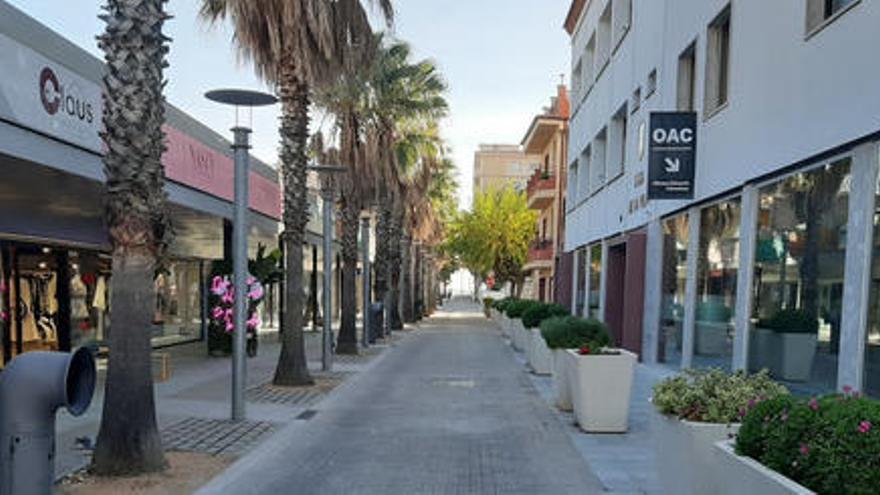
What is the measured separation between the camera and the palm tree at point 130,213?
682 centimetres

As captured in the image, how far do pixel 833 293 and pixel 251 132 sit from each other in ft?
24.8

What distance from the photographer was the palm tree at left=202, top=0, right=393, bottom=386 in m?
11.9

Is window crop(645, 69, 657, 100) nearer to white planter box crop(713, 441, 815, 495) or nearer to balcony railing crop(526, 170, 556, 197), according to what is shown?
white planter box crop(713, 441, 815, 495)

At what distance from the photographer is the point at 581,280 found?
26.1 meters

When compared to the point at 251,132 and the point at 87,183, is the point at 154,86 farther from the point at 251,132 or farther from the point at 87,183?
the point at 87,183

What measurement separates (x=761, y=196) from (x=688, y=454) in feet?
21.0

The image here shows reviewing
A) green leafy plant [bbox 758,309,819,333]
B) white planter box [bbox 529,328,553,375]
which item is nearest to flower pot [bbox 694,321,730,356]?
green leafy plant [bbox 758,309,819,333]

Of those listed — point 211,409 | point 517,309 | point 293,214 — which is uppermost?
point 293,214

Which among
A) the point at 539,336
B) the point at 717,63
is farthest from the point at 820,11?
the point at 539,336

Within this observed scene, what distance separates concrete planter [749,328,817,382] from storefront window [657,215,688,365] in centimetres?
348

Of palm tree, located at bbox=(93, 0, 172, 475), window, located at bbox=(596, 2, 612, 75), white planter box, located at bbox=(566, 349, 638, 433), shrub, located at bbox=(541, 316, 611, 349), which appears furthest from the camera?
window, located at bbox=(596, 2, 612, 75)

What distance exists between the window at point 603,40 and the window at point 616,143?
2.54m

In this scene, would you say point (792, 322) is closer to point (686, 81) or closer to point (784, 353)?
point (784, 353)

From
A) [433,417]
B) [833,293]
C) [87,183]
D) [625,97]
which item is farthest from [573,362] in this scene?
[625,97]
